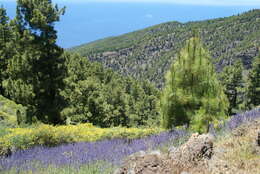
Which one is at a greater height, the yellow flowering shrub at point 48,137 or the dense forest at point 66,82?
the dense forest at point 66,82

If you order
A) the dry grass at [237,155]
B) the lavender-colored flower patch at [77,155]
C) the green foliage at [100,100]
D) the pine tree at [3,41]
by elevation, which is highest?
the pine tree at [3,41]

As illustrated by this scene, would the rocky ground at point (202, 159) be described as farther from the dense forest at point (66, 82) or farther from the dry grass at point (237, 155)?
the dense forest at point (66, 82)

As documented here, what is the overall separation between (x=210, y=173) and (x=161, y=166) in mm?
699

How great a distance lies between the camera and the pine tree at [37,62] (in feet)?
53.3

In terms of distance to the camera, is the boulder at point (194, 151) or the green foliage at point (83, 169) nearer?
the boulder at point (194, 151)

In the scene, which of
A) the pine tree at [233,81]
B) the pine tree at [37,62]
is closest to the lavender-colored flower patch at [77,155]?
the pine tree at [37,62]

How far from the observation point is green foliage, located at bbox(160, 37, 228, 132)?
7.58 m

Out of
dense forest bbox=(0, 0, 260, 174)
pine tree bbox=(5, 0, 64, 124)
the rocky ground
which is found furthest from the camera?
pine tree bbox=(5, 0, 64, 124)

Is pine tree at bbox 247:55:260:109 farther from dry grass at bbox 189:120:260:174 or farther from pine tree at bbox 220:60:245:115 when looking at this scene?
dry grass at bbox 189:120:260:174

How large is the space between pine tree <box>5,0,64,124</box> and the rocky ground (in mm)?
13213

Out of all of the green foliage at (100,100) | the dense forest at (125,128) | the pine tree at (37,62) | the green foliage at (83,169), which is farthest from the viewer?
the green foliage at (100,100)

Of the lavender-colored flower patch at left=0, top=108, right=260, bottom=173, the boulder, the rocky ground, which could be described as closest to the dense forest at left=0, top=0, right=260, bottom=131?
the lavender-colored flower patch at left=0, top=108, right=260, bottom=173

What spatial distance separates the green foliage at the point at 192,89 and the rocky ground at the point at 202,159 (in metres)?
2.21

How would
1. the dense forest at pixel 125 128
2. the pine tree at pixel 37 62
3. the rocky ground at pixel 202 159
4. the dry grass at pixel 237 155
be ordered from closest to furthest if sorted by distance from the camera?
the rocky ground at pixel 202 159 < the dry grass at pixel 237 155 < the dense forest at pixel 125 128 < the pine tree at pixel 37 62
